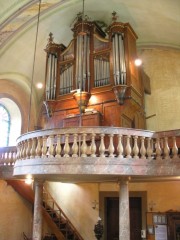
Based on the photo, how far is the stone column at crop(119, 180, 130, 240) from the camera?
19.8 ft

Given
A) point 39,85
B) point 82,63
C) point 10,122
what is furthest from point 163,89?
point 10,122

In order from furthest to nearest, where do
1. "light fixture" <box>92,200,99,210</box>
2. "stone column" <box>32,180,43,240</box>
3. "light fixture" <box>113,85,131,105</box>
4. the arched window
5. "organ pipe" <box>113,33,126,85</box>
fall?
1. the arched window
2. "light fixture" <box>92,200,99,210</box>
3. "organ pipe" <box>113,33,126,85</box>
4. "light fixture" <box>113,85,131,105</box>
5. "stone column" <box>32,180,43,240</box>

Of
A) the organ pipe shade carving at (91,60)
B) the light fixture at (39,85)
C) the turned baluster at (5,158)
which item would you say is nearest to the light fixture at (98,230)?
the turned baluster at (5,158)

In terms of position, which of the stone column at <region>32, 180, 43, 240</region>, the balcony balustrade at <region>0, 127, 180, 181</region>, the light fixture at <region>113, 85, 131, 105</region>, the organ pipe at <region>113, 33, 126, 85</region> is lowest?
the stone column at <region>32, 180, 43, 240</region>

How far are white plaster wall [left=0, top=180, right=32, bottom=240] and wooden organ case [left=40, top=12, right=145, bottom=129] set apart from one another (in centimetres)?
305

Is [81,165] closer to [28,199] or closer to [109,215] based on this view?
[109,215]

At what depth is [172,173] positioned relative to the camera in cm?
599

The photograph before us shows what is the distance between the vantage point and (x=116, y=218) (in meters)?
9.73

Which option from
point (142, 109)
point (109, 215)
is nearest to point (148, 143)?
point (142, 109)

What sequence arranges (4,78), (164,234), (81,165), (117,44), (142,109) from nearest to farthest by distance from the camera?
(81,165), (164,234), (117,44), (142,109), (4,78)

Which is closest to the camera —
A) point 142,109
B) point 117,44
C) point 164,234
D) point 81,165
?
point 81,165

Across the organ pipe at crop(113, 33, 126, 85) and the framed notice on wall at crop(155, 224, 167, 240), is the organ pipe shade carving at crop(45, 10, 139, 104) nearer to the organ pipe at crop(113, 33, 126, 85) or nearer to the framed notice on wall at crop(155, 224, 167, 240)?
the organ pipe at crop(113, 33, 126, 85)

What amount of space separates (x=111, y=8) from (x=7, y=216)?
8.19 m

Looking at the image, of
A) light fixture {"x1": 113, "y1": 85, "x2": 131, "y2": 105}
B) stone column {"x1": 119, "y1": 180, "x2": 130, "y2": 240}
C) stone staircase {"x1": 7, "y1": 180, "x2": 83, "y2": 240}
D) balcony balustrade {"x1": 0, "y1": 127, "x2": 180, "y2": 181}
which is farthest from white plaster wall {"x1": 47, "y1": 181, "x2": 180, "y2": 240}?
balcony balustrade {"x1": 0, "y1": 127, "x2": 180, "y2": 181}
